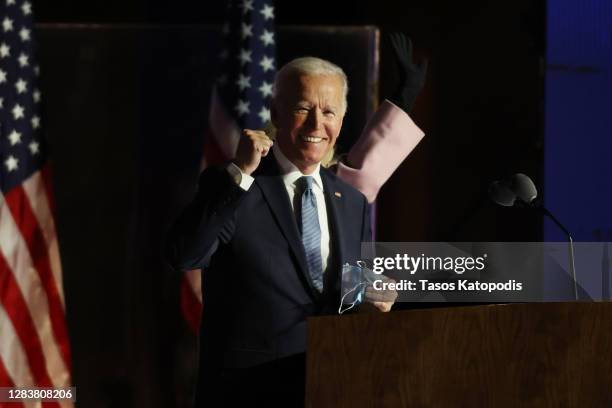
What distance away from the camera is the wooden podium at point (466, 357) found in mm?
1862

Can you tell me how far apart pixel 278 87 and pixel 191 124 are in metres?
1.51

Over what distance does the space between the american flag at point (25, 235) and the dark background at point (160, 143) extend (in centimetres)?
34

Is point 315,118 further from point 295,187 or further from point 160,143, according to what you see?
point 160,143

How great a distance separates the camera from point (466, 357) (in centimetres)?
191

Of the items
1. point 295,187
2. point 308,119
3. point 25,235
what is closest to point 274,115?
point 308,119

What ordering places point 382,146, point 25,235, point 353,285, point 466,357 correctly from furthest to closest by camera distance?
point 25,235
point 382,146
point 353,285
point 466,357

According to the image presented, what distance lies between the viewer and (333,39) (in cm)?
396

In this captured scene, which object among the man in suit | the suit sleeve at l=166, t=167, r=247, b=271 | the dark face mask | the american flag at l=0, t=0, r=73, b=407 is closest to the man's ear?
the man in suit

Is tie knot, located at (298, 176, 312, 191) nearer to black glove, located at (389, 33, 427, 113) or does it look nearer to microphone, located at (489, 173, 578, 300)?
microphone, located at (489, 173, 578, 300)

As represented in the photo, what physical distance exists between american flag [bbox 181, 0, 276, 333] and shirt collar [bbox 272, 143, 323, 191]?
1.18 m

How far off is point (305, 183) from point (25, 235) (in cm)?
160

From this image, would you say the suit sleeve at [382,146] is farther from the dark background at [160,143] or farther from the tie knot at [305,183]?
the dark background at [160,143]

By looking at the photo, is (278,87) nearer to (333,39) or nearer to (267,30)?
(267,30)

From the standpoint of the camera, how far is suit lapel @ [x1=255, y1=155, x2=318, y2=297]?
231cm
